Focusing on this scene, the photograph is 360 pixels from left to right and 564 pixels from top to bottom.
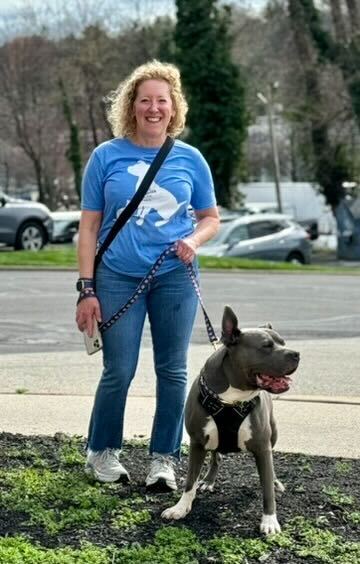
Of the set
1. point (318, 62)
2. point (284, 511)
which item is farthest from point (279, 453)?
point (318, 62)

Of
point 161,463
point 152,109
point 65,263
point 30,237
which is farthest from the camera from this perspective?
point 30,237

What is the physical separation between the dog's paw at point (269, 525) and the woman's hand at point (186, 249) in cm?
124

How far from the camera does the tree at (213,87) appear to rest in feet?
133

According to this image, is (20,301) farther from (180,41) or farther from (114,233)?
(180,41)

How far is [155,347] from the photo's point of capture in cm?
511

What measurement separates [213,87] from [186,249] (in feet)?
122

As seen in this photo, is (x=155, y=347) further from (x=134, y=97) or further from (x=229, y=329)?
(x=134, y=97)

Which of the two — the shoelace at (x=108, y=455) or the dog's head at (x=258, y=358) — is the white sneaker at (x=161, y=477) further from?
the dog's head at (x=258, y=358)

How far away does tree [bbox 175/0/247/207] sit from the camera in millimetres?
40406

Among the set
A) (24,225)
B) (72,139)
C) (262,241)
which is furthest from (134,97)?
(72,139)

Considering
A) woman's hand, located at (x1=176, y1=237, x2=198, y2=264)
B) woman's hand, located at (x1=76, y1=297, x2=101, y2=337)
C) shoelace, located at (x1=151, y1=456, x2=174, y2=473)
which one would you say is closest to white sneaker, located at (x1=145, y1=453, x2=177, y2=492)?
shoelace, located at (x1=151, y1=456, x2=174, y2=473)

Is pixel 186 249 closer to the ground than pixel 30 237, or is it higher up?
higher up

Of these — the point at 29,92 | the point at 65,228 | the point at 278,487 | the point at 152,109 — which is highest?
the point at 29,92

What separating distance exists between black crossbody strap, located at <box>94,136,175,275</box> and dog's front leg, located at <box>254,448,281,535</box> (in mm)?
1239
